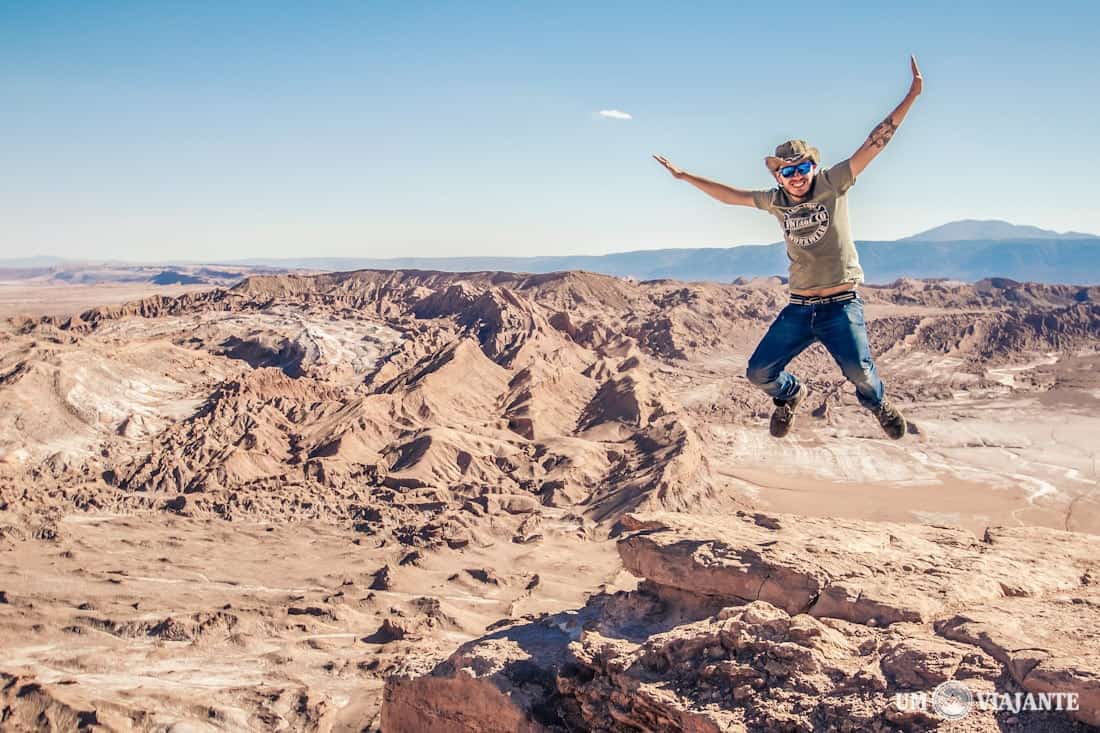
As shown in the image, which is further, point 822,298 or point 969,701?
point 822,298

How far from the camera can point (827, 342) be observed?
5246 millimetres

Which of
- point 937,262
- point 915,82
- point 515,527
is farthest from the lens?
point 937,262

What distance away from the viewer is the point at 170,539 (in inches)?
765

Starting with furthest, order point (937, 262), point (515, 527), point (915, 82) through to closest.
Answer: point (937, 262), point (515, 527), point (915, 82)

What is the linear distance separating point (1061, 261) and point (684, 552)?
163m

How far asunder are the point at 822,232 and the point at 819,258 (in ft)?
0.54

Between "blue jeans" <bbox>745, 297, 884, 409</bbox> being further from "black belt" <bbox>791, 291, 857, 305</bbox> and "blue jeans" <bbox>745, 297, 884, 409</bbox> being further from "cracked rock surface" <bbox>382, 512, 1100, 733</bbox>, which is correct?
"cracked rock surface" <bbox>382, 512, 1100, 733</bbox>

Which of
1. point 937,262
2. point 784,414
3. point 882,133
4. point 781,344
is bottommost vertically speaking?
point 784,414

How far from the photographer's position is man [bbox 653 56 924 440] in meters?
4.95

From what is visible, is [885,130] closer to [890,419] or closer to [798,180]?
[798,180]

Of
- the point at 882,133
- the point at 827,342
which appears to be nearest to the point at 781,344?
the point at 827,342

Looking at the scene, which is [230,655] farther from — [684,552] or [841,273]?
[841,273]

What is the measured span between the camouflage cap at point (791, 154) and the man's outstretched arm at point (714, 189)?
361 millimetres

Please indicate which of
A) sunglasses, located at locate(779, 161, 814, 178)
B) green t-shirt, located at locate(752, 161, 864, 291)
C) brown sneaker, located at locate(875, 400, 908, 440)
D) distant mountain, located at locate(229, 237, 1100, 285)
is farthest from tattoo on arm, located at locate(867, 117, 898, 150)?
distant mountain, located at locate(229, 237, 1100, 285)
